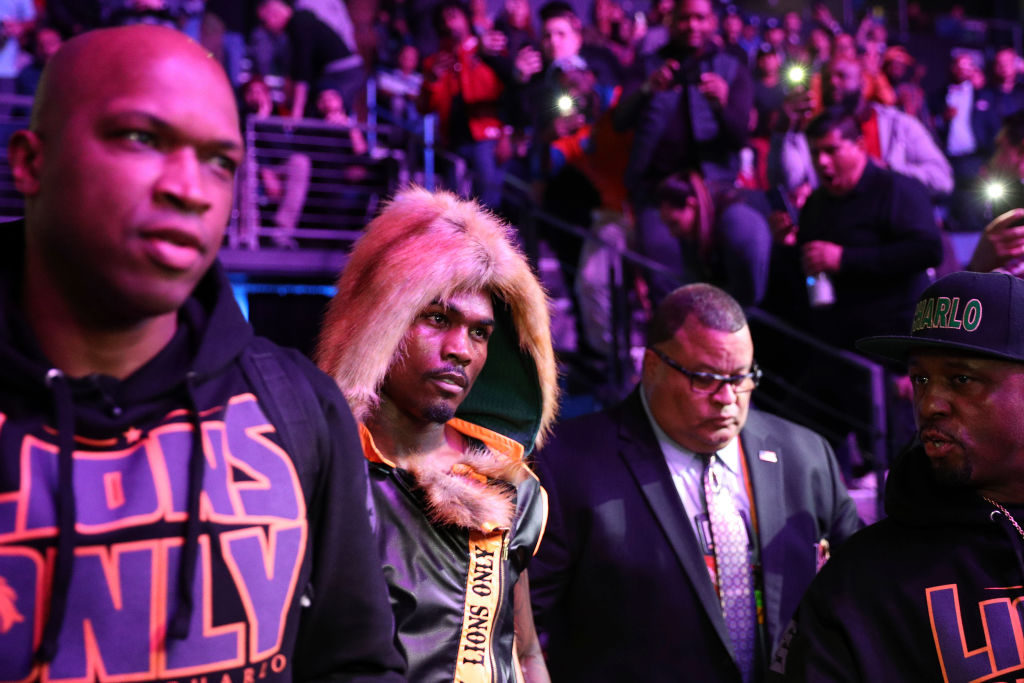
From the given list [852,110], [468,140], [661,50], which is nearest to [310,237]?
[468,140]

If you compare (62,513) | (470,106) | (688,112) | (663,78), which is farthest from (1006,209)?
(62,513)

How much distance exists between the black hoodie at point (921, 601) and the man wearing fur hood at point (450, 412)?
28.9 inches

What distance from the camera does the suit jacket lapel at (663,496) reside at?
2.94 meters

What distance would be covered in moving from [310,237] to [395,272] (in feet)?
19.5

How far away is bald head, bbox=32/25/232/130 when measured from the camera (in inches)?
42.8

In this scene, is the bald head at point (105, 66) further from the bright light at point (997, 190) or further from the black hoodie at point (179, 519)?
the bright light at point (997, 190)

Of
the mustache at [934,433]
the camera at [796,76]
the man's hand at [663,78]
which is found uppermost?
the camera at [796,76]

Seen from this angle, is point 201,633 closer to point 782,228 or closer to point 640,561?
point 640,561

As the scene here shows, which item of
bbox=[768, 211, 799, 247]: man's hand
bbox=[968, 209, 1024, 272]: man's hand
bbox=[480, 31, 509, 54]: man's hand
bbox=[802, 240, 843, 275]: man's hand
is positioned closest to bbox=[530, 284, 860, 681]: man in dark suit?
bbox=[968, 209, 1024, 272]: man's hand

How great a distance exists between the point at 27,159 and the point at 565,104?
5037 millimetres

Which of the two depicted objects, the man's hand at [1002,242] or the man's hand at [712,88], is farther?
the man's hand at [712,88]

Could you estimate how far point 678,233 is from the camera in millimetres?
5121

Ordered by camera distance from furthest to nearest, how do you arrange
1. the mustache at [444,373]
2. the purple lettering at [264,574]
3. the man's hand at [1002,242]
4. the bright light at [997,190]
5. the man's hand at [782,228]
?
1. the man's hand at [782,228]
2. the bright light at [997,190]
3. the man's hand at [1002,242]
4. the mustache at [444,373]
5. the purple lettering at [264,574]

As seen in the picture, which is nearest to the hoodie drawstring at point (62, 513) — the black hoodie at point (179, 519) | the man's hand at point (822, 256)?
the black hoodie at point (179, 519)
